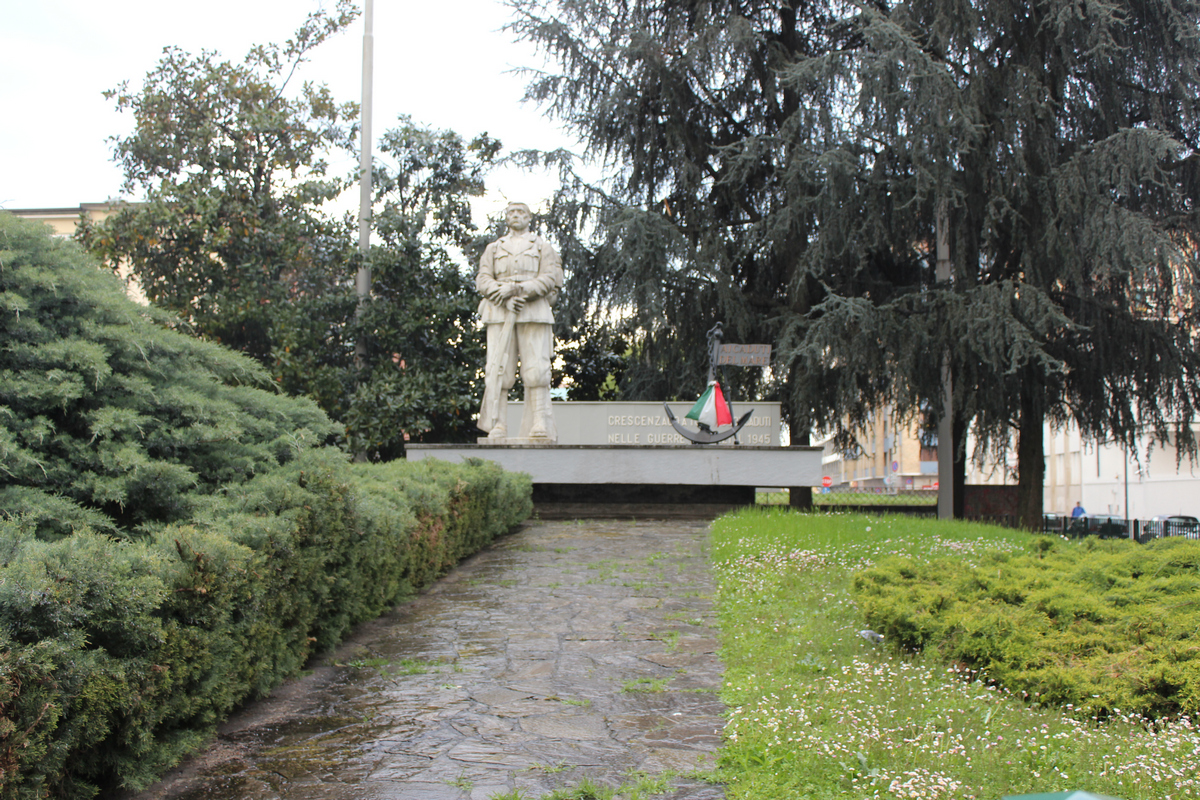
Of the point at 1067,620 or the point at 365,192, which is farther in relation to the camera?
the point at 365,192

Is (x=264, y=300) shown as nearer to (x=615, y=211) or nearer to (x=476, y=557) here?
(x=615, y=211)

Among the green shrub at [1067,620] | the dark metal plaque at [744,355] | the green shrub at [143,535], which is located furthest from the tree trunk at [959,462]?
the green shrub at [143,535]

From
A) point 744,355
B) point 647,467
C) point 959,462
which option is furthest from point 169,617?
point 959,462

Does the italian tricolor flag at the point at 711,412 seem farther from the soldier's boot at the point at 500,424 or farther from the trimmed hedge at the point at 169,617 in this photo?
the trimmed hedge at the point at 169,617

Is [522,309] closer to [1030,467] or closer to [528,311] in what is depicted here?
[528,311]

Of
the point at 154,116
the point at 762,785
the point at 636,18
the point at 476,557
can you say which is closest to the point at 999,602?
the point at 762,785

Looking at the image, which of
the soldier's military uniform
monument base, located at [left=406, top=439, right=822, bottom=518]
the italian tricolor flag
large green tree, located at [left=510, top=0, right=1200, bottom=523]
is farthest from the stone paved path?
large green tree, located at [left=510, top=0, right=1200, bottom=523]

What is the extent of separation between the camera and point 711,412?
14.5 meters

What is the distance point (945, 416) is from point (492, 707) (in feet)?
46.7

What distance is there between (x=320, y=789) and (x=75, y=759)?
2.63 feet

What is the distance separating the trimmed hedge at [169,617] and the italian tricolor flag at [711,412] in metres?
8.86

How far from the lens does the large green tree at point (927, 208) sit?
15.1 metres

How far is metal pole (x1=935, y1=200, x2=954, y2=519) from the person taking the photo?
631 inches

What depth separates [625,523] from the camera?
1262cm
